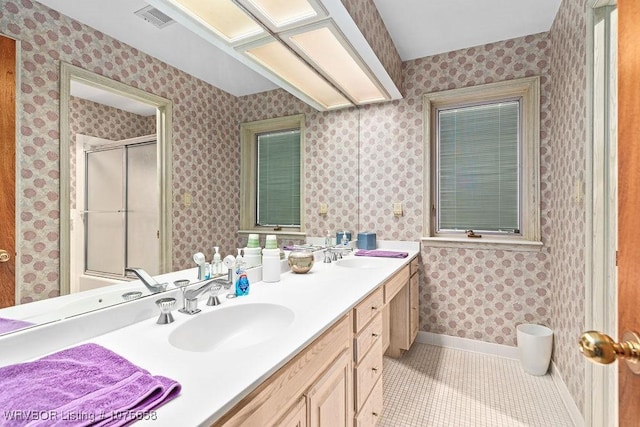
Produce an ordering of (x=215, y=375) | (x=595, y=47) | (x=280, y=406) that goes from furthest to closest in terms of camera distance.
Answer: (x=595, y=47) < (x=280, y=406) < (x=215, y=375)

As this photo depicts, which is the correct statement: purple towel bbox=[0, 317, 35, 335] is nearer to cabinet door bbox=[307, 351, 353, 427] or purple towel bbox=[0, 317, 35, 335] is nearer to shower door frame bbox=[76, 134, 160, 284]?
shower door frame bbox=[76, 134, 160, 284]

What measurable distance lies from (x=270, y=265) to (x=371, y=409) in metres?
0.85

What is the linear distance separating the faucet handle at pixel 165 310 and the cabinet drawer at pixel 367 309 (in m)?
0.71

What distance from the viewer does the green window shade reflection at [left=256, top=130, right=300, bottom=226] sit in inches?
63.6

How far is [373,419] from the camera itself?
1.57 meters

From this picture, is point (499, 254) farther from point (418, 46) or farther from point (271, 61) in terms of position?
point (271, 61)

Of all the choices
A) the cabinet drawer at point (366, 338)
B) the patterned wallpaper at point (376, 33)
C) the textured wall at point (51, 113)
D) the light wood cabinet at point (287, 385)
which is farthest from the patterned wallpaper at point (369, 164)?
the cabinet drawer at point (366, 338)

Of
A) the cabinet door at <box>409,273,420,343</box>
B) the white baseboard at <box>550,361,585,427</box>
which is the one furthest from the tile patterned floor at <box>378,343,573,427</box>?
the cabinet door at <box>409,273,420,343</box>

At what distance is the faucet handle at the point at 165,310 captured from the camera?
3.46 ft

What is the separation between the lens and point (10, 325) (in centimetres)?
80

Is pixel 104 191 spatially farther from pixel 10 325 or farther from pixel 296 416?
pixel 296 416

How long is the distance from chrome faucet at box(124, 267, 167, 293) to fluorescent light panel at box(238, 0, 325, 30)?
1185 millimetres

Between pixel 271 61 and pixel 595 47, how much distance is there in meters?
1.59

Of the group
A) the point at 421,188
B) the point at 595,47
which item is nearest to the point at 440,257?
the point at 421,188
